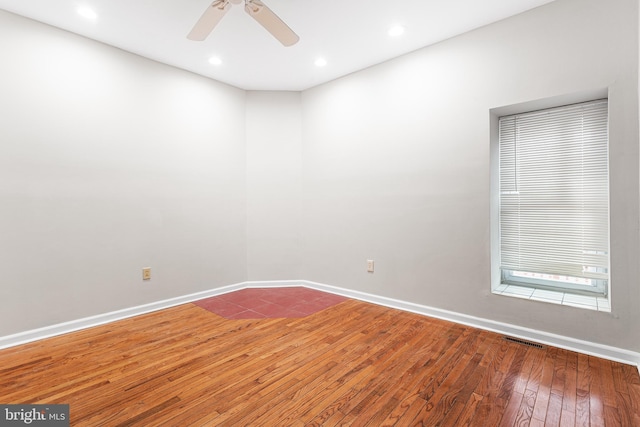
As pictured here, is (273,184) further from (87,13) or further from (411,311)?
(87,13)

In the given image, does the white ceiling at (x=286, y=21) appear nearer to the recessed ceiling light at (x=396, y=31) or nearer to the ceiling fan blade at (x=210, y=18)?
→ the recessed ceiling light at (x=396, y=31)

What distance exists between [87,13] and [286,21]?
162cm

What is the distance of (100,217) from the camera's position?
3.01 meters

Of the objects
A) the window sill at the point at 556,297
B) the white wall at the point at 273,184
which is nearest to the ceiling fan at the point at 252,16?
the white wall at the point at 273,184

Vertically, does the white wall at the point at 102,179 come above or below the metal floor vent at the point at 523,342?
above

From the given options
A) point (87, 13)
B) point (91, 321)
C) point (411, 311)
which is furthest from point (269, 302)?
point (87, 13)

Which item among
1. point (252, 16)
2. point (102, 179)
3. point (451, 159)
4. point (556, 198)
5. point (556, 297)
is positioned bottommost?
point (556, 297)

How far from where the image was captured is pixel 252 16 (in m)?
2.10

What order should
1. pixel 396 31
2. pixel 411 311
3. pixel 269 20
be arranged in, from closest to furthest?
pixel 269 20 → pixel 396 31 → pixel 411 311

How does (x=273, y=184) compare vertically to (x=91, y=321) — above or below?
above

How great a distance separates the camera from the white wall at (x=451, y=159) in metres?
2.23

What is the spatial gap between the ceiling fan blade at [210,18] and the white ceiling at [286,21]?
372 millimetres

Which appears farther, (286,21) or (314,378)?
(286,21)

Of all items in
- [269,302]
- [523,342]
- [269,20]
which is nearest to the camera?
[269,20]
